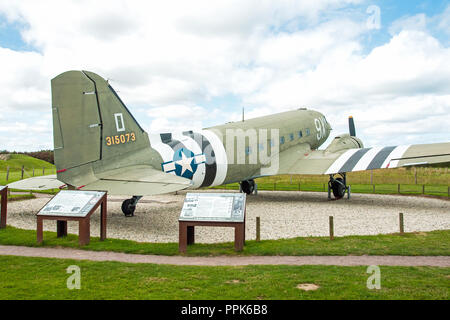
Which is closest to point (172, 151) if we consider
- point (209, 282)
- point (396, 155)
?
point (209, 282)

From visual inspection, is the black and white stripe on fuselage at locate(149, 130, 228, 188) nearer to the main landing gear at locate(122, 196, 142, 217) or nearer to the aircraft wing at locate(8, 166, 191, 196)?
the aircraft wing at locate(8, 166, 191, 196)

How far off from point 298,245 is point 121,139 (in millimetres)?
8494

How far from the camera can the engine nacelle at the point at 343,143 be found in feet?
81.6

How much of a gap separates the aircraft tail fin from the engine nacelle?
52.7 ft

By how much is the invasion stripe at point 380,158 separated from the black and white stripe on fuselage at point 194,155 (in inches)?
332

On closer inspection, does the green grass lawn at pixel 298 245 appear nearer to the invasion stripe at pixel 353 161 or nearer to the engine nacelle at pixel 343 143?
the invasion stripe at pixel 353 161

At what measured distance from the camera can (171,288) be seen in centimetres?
694

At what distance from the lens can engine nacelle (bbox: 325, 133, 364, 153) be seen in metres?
24.9

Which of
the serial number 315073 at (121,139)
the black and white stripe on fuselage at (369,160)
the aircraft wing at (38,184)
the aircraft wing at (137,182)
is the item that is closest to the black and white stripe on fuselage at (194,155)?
the serial number 315073 at (121,139)

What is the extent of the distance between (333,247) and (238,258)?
3.11m

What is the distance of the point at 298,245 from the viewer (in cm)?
1075
